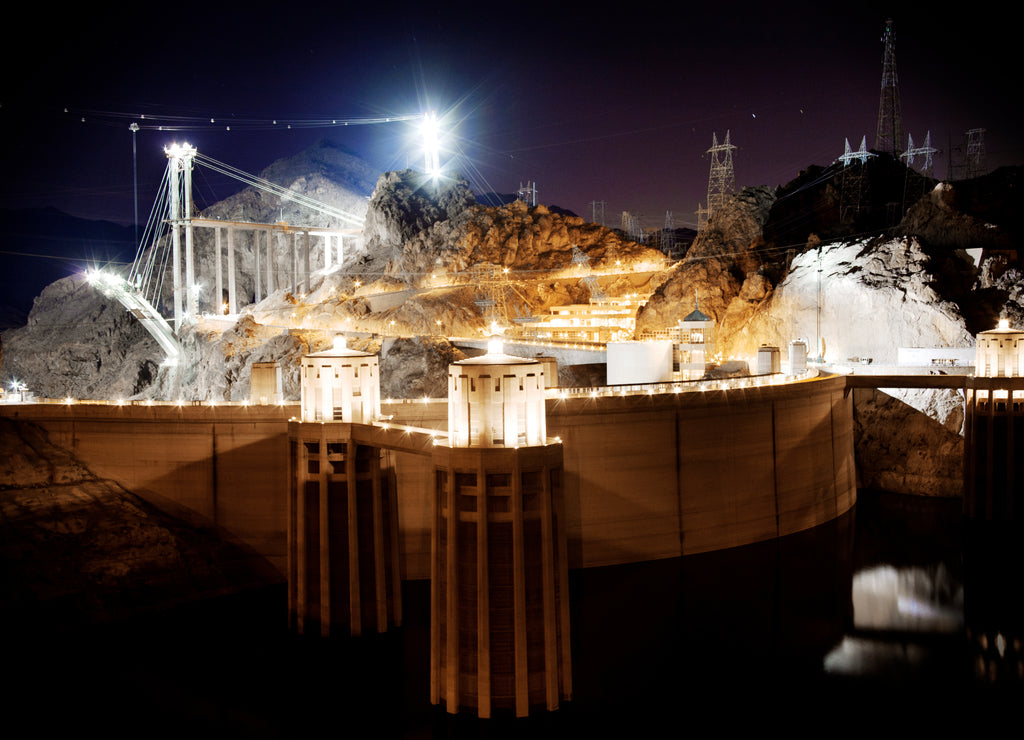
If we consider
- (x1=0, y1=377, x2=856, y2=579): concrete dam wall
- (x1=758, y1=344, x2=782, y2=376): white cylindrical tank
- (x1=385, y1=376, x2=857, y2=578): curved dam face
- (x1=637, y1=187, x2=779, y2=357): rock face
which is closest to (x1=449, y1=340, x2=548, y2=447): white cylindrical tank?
(x1=385, y1=376, x2=857, y2=578): curved dam face

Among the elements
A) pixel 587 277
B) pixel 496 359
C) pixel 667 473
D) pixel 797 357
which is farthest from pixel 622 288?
pixel 496 359

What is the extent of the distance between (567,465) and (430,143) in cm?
7574

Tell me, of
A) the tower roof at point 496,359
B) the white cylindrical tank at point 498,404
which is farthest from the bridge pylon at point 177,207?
the white cylindrical tank at point 498,404

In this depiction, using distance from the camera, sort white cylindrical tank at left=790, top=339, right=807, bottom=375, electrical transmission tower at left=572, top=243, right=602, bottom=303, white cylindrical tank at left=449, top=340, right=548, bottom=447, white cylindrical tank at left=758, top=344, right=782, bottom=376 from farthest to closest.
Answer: electrical transmission tower at left=572, top=243, right=602, bottom=303 → white cylindrical tank at left=790, top=339, right=807, bottom=375 → white cylindrical tank at left=758, top=344, right=782, bottom=376 → white cylindrical tank at left=449, top=340, right=548, bottom=447

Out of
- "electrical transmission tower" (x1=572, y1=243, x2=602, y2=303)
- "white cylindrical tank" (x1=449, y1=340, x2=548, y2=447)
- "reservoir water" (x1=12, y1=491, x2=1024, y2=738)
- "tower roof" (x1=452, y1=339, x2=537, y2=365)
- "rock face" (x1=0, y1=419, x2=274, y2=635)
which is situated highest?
"electrical transmission tower" (x1=572, y1=243, x2=602, y2=303)

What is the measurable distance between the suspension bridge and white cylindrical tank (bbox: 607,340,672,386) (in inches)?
1634

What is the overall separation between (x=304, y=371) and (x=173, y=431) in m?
9.89

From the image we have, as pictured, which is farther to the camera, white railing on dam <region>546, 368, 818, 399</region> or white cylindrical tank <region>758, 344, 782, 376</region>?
white cylindrical tank <region>758, 344, 782, 376</region>

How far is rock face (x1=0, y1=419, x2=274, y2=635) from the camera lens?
96.1 ft

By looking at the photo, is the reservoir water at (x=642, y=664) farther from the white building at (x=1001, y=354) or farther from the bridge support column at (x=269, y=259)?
the bridge support column at (x=269, y=259)

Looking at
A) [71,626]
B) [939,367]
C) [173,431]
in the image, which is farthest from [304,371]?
[939,367]

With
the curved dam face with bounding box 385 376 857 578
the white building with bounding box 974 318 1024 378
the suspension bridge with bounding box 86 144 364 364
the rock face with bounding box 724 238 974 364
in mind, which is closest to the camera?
the curved dam face with bounding box 385 376 857 578

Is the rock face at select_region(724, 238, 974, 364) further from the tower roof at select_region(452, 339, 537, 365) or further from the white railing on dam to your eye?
the tower roof at select_region(452, 339, 537, 365)

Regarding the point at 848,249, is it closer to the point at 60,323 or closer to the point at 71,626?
the point at 71,626
